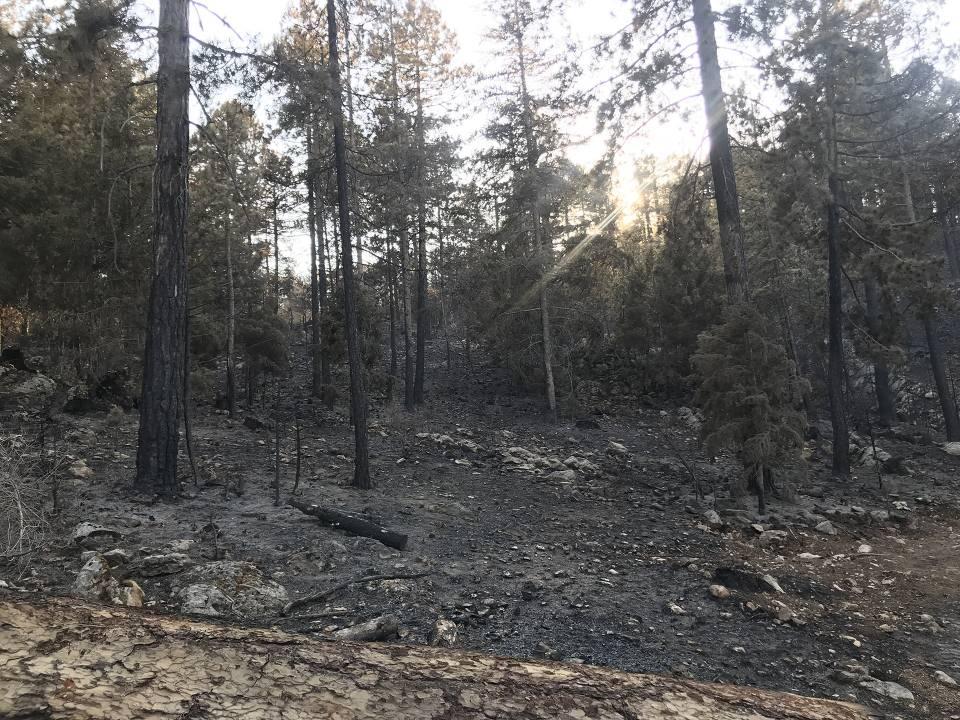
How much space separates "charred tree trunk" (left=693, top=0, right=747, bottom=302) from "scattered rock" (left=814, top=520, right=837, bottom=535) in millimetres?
4259

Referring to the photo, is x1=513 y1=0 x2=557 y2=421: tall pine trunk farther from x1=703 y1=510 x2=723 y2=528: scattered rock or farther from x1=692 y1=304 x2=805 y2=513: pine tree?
x1=703 y1=510 x2=723 y2=528: scattered rock

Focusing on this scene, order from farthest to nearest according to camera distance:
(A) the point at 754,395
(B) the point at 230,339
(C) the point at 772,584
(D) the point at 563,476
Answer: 1. (B) the point at 230,339
2. (D) the point at 563,476
3. (A) the point at 754,395
4. (C) the point at 772,584

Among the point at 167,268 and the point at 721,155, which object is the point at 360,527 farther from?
the point at 721,155

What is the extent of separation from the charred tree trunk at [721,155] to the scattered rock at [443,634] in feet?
28.0

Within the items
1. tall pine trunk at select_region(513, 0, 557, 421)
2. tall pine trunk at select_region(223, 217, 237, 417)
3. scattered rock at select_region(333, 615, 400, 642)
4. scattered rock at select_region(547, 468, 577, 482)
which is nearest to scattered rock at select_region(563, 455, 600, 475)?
scattered rock at select_region(547, 468, 577, 482)

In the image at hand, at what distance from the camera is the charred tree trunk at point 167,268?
7773 millimetres

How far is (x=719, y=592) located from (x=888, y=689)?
1.91 meters

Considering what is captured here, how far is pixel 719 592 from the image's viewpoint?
18.1ft

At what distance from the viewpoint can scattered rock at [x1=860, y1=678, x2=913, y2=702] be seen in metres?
3.58

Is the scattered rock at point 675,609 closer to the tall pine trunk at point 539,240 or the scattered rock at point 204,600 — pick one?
the scattered rock at point 204,600

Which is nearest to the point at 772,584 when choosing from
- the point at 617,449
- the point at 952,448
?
the point at 617,449

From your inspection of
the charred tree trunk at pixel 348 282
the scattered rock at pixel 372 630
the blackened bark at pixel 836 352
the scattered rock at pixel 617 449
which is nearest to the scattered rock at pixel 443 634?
the scattered rock at pixel 372 630

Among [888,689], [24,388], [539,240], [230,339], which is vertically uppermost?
[539,240]

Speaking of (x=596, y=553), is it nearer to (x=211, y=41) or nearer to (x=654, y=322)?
(x=211, y=41)
